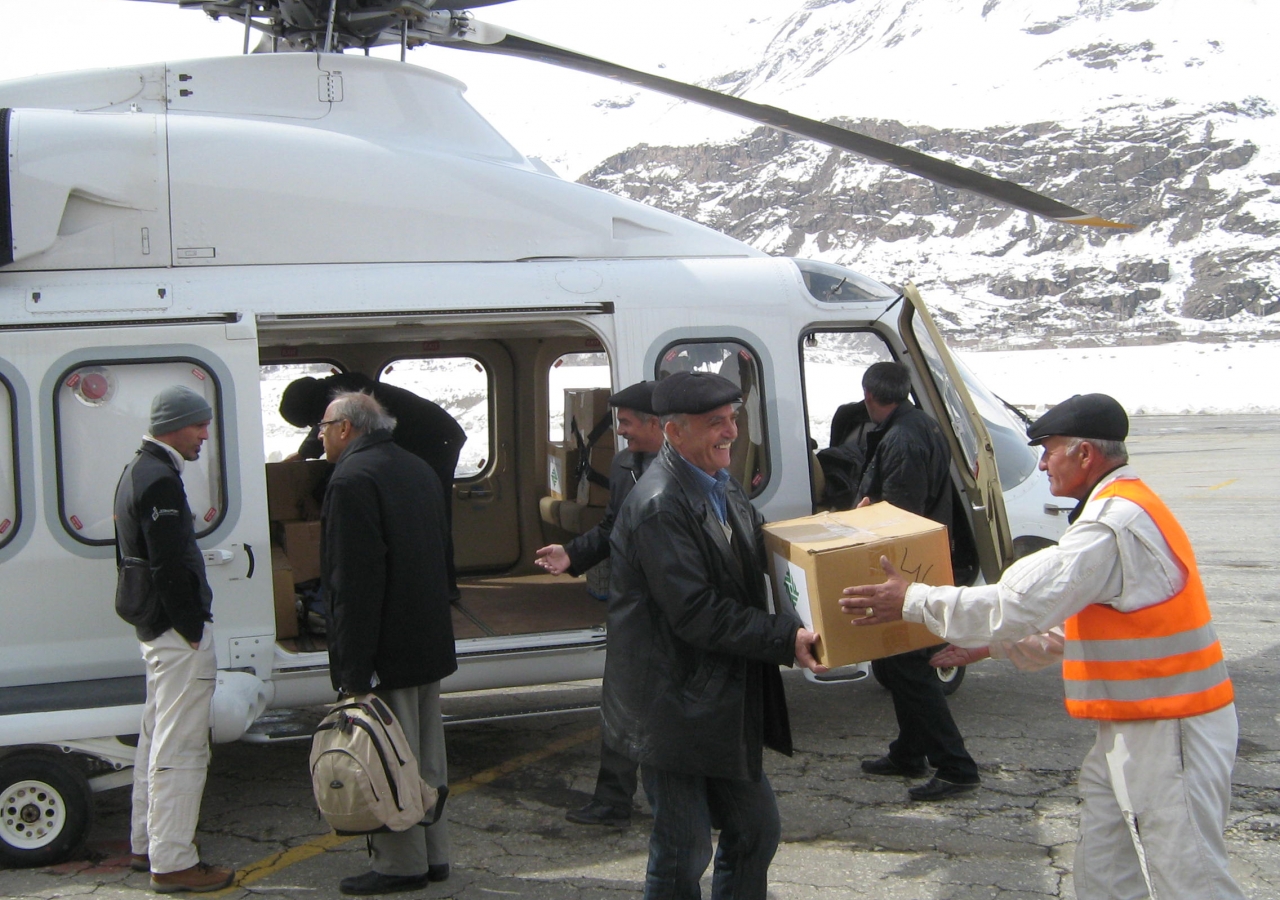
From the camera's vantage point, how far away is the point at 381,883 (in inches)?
167

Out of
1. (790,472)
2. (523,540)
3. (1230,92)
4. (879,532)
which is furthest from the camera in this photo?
(1230,92)

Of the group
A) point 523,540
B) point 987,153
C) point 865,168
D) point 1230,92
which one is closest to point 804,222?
point 865,168

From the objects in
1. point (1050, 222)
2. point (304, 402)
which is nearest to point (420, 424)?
point (304, 402)

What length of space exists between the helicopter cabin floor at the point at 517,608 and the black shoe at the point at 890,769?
1453mm

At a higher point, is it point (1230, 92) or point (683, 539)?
point (1230, 92)

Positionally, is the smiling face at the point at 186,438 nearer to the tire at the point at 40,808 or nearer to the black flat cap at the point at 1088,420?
the tire at the point at 40,808

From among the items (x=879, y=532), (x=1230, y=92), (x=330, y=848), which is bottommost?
(x=330, y=848)

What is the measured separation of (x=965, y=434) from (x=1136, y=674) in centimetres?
284

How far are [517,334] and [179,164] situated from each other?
2.35 m

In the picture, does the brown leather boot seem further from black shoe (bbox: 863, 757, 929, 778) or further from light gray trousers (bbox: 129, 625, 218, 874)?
black shoe (bbox: 863, 757, 929, 778)

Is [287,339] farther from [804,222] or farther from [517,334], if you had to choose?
[804,222]

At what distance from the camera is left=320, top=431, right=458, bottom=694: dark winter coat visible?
396cm

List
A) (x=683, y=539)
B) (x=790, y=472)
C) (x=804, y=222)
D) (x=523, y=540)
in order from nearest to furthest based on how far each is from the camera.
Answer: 1. (x=683, y=539)
2. (x=790, y=472)
3. (x=523, y=540)
4. (x=804, y=222)

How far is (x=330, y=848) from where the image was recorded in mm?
4801
